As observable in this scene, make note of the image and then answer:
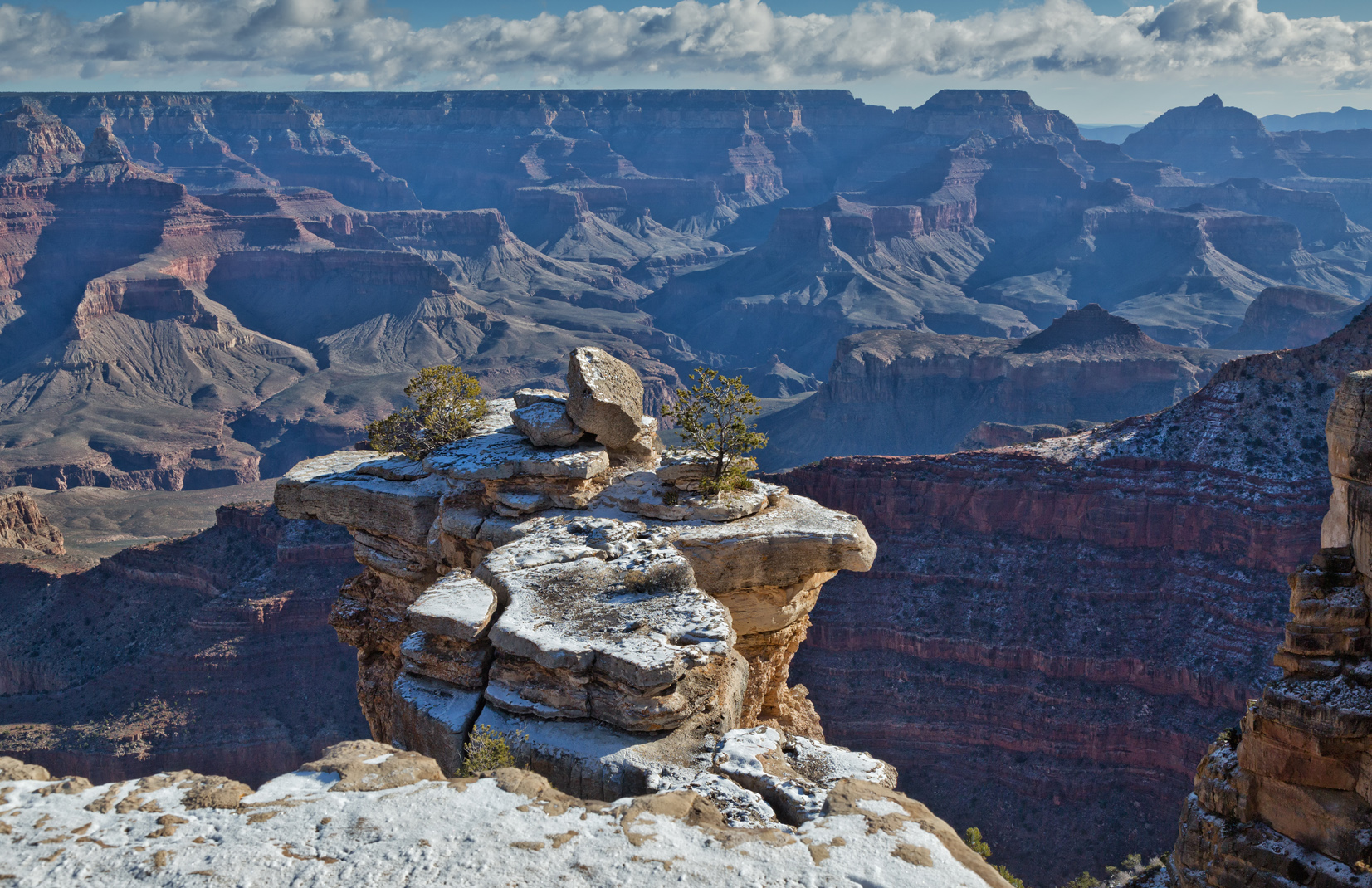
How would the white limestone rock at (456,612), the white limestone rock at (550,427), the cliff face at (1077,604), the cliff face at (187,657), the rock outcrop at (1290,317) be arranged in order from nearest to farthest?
the white limestone rock at (456,612) → the white limestone rock at (550,427) → the cliff face at (1077,604) → the cliff face at (187,657) → the rock outcrop at (1290,317)

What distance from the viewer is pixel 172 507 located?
11006 cm

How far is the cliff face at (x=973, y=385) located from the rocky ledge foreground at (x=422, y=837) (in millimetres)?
106622

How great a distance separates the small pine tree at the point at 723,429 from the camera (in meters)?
23.5

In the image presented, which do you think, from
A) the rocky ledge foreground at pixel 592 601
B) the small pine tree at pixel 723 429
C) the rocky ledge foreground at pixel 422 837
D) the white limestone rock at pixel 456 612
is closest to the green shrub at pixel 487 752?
the rocky ledge foreground at pixel 592 601

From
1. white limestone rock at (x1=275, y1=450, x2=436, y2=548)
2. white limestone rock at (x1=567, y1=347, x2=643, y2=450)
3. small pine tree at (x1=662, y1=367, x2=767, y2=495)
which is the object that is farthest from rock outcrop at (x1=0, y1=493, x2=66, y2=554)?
small pine tree at (x1=662, y1=367, x2=767, y2=495)

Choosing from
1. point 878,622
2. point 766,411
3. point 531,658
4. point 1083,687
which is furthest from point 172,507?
point 531,658

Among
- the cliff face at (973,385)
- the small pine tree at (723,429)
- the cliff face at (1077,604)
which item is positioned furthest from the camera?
the cliff face at (973,385)

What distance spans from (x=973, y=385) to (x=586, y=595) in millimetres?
115968

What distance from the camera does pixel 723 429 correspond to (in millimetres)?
23656

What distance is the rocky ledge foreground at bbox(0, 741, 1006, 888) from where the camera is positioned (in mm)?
11625

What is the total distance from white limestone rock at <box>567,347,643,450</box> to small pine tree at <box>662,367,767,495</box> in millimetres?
1342

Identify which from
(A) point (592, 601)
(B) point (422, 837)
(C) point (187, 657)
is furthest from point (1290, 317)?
(B) point (422, 837)

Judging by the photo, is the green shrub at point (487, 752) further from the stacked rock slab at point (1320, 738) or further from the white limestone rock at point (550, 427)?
the stacked rock slab at point (1320, 738)

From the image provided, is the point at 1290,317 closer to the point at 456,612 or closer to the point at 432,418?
the point at 432,418
